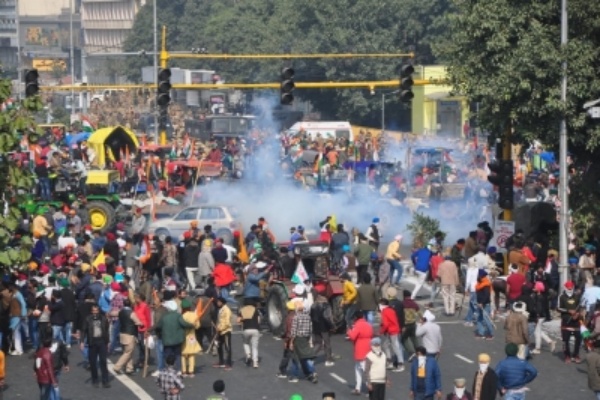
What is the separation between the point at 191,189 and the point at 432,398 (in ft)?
100

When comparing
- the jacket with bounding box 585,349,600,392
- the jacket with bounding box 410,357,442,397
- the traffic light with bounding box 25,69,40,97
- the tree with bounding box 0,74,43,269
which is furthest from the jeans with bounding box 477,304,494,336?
the traffic light with bounding box 25,69,40,97

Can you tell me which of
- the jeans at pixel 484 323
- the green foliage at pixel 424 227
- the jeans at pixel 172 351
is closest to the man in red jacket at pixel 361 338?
the jeans at pixel 172 351

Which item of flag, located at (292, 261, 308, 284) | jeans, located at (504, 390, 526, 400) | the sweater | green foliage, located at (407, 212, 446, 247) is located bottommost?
jeans, located at (504, 390, 526, 400)

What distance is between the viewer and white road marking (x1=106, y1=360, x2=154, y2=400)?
95.2ft

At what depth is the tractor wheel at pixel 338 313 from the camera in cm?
3328

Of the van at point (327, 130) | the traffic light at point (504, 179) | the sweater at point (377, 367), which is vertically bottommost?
the sweater at point (377, 367)

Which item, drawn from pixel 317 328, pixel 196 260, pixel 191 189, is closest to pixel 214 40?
pixel 191 189

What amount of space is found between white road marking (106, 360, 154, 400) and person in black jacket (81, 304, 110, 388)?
404 mm

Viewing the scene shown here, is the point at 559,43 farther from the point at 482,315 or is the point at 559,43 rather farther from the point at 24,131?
the point at 24,131

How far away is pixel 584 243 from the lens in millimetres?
39031

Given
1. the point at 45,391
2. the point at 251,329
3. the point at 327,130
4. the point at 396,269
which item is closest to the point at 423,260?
the point at 396,269

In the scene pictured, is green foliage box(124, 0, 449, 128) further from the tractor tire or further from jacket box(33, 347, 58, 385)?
jacket box(33, 347, 58, 385)

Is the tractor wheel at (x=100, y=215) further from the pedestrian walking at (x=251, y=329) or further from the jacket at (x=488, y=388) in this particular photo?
the jacket at (x=488, y=388)

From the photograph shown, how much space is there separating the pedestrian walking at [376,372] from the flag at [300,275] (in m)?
6.95
